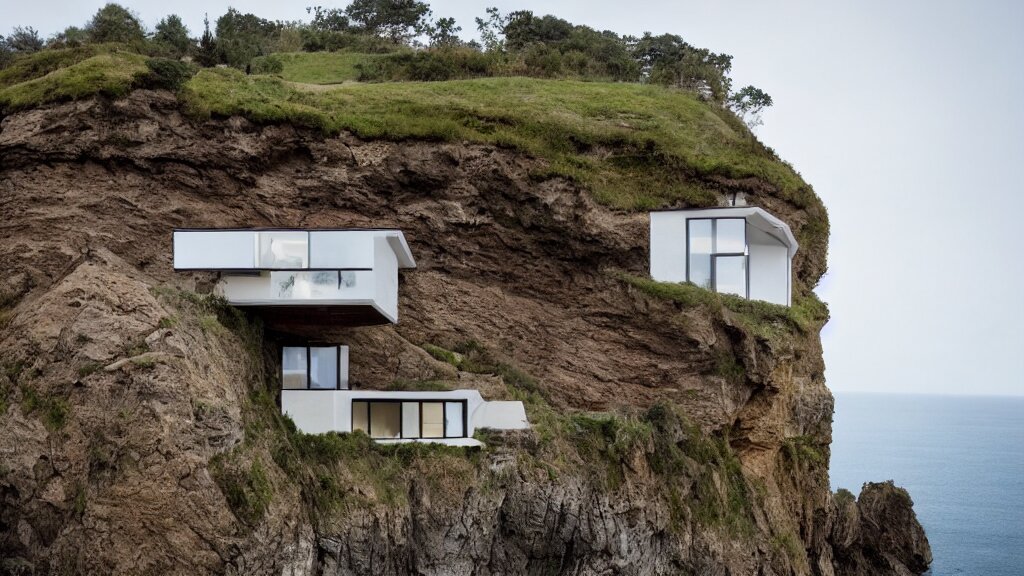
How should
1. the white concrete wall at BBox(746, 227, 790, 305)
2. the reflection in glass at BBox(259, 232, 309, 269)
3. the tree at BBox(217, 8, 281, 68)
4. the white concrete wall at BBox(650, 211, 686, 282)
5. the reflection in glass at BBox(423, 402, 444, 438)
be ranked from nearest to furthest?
the reflection in glass at BBox(259, 232, 309, 269), the reflection in glass at BBox(423, 402, 444, 438), the white concrete wall at BBox(650, 211, 686, 282), the white concrete wall at BBox(746, 227, 790, 305), the tree at BBox(217, 8, 281, 68)

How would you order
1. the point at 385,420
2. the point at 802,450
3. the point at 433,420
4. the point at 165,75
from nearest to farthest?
1. the point at 385,420
2. the point at 433,420
3. the point at 165,75
4. the point at 802,450

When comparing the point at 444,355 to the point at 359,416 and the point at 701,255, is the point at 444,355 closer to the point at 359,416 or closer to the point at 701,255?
the point at 359,416

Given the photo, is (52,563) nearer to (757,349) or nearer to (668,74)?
(757,349)

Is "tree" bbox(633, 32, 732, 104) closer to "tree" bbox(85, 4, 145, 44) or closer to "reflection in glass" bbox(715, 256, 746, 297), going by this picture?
"reflection in glass" bbox(715, 256, 746, 297)

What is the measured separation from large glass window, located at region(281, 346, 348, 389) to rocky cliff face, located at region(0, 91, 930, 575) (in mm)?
730

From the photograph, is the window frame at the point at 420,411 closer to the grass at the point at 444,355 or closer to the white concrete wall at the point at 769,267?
the grass at the point at 444,355

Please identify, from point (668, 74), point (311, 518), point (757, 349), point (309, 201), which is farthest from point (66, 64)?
point (668, 74)

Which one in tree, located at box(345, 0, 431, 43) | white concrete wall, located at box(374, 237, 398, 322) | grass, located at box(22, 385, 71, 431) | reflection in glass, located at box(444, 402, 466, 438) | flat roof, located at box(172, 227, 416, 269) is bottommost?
reflection in glass, located at box(444, 402, 466, 438)

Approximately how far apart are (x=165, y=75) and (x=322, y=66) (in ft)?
66.6

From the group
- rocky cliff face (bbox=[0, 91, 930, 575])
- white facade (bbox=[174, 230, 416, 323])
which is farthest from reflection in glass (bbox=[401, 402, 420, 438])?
white facade (bbox=[174, 230, 416, 323])

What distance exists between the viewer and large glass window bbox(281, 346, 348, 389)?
4116 cm

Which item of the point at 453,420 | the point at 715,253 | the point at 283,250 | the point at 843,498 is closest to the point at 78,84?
the point at 283,250

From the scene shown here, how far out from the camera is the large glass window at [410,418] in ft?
133

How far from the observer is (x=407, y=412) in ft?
135
